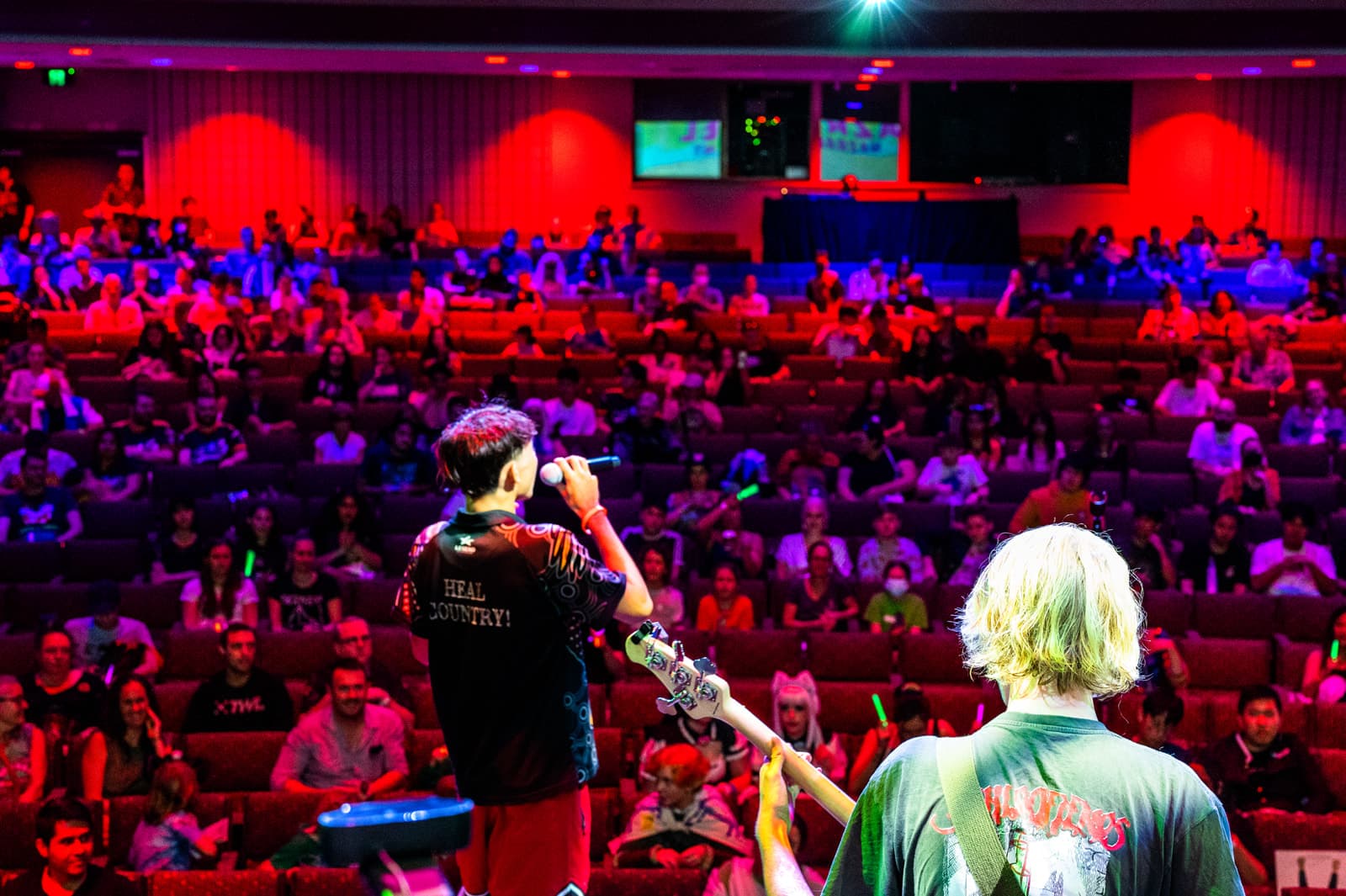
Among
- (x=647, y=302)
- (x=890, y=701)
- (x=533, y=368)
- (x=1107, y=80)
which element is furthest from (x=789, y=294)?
(x=890, y=701)

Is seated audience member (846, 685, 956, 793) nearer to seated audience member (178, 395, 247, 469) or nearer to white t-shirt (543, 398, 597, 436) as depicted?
white t-shirt (543, 398, 597, 436)

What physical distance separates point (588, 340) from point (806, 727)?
609cm

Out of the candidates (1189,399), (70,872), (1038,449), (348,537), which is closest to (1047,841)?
(70,872)

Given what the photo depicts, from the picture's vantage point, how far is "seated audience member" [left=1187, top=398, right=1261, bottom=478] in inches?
374

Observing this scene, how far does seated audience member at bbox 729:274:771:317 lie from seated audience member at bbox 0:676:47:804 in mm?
8294

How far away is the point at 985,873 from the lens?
1553 millimetres

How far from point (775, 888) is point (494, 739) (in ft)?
3.56

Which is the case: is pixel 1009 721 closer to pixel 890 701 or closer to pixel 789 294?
pixel 890 701

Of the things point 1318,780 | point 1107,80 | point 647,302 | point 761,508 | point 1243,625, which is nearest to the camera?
point 1318,780

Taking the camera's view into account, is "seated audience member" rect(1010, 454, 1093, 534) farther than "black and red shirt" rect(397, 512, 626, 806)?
Yes

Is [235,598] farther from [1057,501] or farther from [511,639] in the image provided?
[511,639]

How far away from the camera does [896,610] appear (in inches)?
294

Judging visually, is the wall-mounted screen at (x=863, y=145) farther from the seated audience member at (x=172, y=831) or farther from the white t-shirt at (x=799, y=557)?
the seated audience member at (x=172, y=831)

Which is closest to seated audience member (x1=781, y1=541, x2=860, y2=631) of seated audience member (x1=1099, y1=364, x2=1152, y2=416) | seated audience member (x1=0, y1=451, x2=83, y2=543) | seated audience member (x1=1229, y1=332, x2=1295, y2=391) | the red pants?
seated audience member (x1=1099, y1=364, x2=1152, y2=416)
